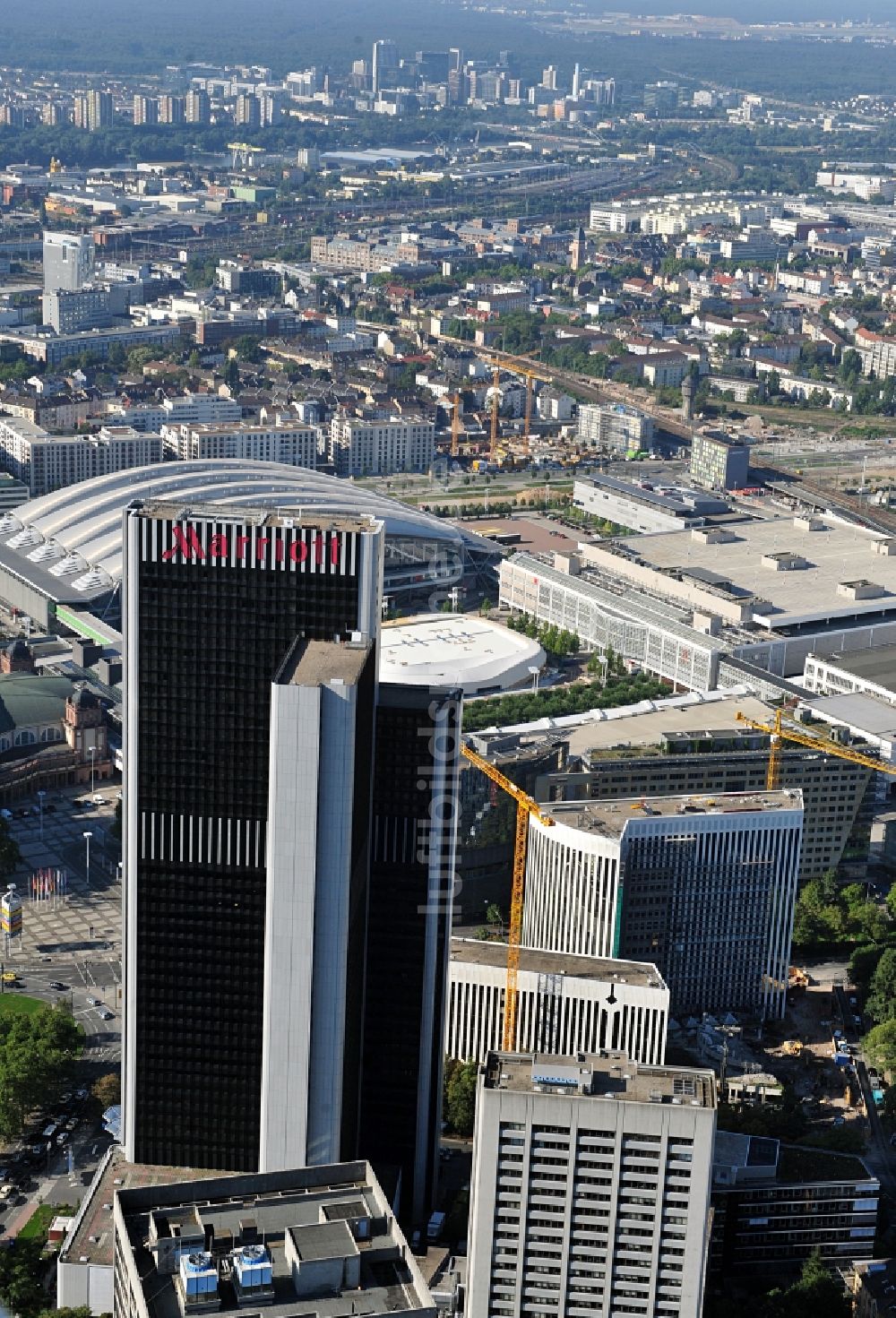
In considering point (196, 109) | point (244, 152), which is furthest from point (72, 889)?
point (196, 109)

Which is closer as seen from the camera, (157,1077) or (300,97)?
(157,1077)

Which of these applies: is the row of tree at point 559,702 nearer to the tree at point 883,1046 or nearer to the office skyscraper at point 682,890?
the office skyscraper at point 682,890

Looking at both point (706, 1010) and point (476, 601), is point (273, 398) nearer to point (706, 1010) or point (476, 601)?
point (476, 601)

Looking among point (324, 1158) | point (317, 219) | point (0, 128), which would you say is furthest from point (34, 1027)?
point (0, 128)

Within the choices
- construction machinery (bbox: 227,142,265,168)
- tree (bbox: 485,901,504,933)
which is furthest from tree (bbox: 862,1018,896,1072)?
construction machinery (bbox: 227,142,265,168)

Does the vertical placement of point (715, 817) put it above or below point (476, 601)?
above

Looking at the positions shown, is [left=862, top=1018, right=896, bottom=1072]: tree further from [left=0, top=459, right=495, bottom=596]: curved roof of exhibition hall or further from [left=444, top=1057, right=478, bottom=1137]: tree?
[left=0, top=459, right=495, bottom=596]: curved roof of exhibition hall

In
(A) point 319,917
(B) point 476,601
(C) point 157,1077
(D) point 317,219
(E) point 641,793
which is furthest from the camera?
(D) point 317,219
